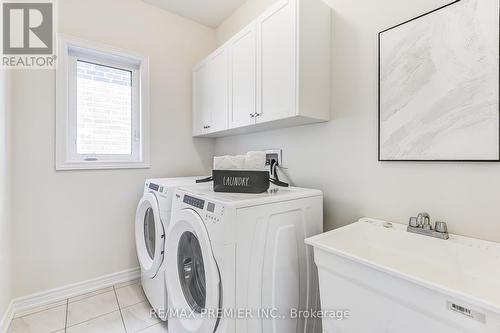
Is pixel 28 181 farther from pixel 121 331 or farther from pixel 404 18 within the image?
pixel 404 18

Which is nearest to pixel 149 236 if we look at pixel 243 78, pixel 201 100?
pixel 201 100

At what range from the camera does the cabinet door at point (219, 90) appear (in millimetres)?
2051

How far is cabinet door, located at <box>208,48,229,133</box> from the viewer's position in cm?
205

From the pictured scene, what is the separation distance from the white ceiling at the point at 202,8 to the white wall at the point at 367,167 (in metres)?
1.22

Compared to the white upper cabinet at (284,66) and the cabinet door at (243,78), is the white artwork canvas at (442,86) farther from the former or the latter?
the cabinet door at (243,78)

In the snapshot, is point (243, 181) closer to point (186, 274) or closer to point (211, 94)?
point (186, 274)

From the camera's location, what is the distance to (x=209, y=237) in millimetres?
1099

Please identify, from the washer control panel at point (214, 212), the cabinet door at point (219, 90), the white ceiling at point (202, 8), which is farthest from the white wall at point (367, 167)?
the white ceiling at point (202, 8)

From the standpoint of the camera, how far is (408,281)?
0.74m

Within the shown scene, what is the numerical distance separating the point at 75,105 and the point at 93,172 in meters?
0.60

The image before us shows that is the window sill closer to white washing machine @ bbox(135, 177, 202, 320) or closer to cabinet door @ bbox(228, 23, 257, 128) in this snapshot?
white washing machine @ bbox(135, 177, 202, 320)

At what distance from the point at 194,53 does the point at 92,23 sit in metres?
0.96

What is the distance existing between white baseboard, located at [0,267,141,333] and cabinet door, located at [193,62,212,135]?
1.56 meters

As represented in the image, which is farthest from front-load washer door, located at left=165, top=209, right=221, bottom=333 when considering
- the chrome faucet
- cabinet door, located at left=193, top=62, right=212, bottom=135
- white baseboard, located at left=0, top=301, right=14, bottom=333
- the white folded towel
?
cabinet door, located at left=193, top=62, right=212, bottom=135
